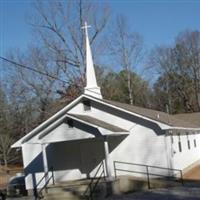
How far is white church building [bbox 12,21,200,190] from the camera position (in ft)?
77.3

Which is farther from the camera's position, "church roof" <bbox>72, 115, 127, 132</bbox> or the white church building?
the white church building

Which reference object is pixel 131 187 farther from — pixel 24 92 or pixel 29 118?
pixel 29 118

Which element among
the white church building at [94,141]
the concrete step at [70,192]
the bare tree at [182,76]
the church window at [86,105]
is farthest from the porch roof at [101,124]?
the bare tree at [182,76]

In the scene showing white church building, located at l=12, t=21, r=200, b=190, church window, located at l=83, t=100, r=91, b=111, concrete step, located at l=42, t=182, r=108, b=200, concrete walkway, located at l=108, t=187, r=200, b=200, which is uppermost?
church window, located at l=83, t=100, r=91, b=111

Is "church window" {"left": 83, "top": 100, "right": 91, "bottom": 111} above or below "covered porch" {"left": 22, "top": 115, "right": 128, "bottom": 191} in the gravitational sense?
above

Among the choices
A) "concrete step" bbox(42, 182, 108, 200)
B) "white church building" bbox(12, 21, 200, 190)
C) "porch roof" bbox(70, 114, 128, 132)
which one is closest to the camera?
"concrete step" bbox(42, 182, 108, 200)

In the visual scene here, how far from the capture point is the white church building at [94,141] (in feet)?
77.3

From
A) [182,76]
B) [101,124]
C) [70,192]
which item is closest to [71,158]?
[101,124]

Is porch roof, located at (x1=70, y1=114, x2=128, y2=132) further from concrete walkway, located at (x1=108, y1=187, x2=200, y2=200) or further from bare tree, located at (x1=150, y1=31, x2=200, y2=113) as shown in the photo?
bare tree, located at (x1=150, y1=31, x2=200, y2=113)

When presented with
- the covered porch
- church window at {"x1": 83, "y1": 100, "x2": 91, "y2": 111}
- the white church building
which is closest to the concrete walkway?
the white church building

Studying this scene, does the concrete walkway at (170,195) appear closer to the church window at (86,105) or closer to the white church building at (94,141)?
the white church building at (94,141)

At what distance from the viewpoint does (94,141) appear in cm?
2598

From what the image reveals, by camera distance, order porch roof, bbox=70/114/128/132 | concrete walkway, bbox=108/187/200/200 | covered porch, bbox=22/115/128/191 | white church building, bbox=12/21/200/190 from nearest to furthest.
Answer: concrete walkway, bbox=108/187/200/200 → porch roof, bbox=70/114/128/132 → white church building, bbox=12/21/200/190 → covered porch, bbox=22/115/128/191

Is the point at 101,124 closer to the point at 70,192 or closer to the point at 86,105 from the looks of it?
the point at 86,105
